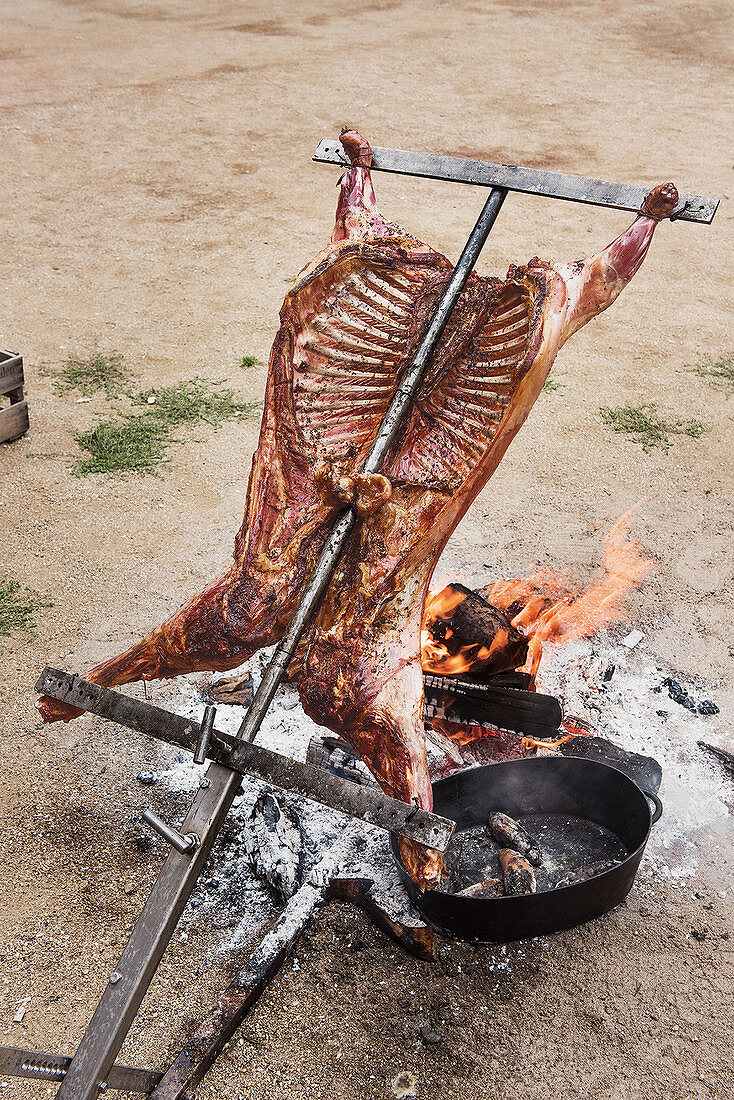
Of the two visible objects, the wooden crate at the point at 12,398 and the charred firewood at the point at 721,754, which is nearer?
the charred firewood at the point at 721,754

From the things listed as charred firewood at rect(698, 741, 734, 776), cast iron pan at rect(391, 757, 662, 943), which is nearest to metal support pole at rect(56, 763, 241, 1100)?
cast iron pan at rect(391, 757, 662, 943)

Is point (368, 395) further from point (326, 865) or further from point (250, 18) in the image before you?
point (250, 18)

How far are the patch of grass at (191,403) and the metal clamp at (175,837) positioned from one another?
414 cm

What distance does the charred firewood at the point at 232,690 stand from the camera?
4094 mm

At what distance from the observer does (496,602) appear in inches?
175

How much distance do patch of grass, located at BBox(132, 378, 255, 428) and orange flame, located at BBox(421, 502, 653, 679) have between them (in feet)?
8.02

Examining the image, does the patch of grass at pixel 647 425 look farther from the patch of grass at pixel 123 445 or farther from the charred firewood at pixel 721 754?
the patch of grass at pixel 123 445

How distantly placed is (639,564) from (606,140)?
7.61 m

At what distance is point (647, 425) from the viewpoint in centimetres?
634

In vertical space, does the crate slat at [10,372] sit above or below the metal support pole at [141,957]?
below

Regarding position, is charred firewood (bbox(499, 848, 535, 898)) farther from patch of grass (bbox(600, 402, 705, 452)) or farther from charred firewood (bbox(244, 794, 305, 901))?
patch of grass (bbox(600, 402, 705, 452))

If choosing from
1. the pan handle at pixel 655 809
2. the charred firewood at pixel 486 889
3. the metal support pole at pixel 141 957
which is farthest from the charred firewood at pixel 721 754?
the metal support pole at pixel 141 957

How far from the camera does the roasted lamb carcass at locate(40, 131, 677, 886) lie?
9.77 ft

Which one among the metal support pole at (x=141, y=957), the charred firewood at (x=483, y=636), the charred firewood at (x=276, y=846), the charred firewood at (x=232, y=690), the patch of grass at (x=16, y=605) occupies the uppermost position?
the metal support pole at (x=141, y=957)
